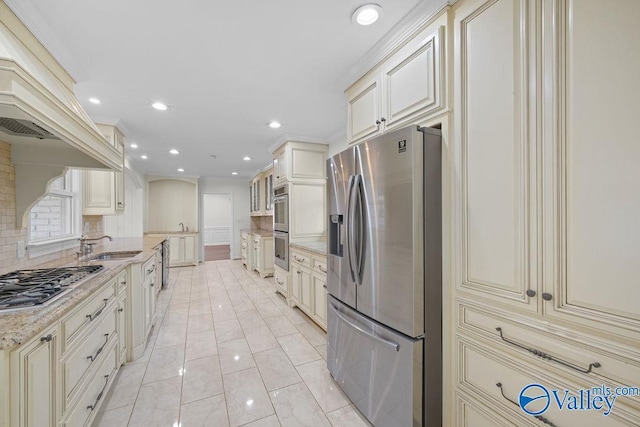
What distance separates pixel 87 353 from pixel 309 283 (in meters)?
2.01

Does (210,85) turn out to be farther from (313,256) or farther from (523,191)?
(523,191)

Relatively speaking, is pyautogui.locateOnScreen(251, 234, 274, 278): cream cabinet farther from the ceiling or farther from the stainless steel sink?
the ceiling

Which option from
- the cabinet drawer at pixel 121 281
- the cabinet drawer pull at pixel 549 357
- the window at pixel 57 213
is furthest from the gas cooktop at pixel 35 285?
the cabinet drawer pull at pixel 549 357

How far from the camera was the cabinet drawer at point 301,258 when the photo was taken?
3.06 m

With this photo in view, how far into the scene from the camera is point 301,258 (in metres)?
3.25

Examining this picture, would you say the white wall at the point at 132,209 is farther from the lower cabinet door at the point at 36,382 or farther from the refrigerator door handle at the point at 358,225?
the refrigerator door handle at the point at 358,225

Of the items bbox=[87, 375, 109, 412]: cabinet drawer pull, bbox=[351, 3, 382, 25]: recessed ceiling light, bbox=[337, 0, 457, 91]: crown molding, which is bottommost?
bbox=[87, 375, 109, 412]: cabinet drawer pull

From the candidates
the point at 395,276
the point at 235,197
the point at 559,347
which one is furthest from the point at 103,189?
the point at 235,197

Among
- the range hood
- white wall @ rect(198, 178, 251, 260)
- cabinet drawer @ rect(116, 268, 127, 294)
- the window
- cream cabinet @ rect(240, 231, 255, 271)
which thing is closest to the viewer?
the range hood

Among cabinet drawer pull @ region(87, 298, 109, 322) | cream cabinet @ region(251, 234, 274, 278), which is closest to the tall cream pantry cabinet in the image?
cabinet drawer pull @ region(87, 298, 109, 322)

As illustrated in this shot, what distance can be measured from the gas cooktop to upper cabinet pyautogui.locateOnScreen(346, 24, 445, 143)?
2082mm

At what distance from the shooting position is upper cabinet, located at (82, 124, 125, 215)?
9.82ft

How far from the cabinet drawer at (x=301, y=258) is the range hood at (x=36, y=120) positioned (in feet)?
6.83

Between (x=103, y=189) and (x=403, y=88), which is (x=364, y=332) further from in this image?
(x=103, y=189)
